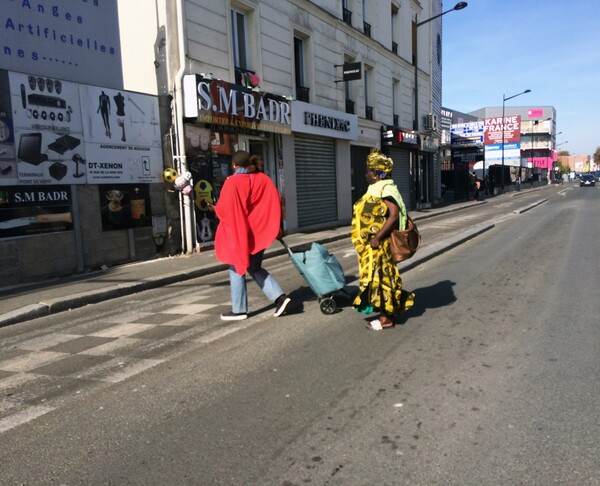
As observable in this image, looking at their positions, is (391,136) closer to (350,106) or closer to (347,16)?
(350,106)

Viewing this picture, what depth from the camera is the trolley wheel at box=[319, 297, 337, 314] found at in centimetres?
562

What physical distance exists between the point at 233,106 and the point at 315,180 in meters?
5.50

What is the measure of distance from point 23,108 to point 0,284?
9.86 feet

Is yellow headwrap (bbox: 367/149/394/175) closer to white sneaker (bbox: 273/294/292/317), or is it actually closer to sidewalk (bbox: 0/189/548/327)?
sidewalk (bbox: 0/189/548/327)

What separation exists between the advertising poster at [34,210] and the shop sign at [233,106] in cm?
363

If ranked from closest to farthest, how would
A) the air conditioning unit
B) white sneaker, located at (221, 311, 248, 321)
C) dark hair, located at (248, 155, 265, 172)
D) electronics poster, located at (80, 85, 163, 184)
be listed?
dark hair, located at (248, 155, 265, 172) < white sneaker, located at (221, 311, 248, 321) < electronics poster, located at (80, 85, 163, 184) < the air conditioning unit

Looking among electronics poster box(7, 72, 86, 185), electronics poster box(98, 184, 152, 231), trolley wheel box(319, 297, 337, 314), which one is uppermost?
electronics poster box(7, 72, 86, 185)

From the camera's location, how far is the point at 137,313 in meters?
6.32

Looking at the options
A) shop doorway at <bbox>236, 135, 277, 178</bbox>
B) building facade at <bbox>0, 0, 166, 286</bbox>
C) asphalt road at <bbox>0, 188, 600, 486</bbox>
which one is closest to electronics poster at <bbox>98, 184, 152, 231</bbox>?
building facade at <bbox>0, 0, 166, 286</bbox>

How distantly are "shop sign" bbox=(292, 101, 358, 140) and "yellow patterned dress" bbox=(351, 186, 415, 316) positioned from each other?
10999mm

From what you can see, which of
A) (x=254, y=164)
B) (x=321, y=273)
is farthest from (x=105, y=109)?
(x=321, y=273)

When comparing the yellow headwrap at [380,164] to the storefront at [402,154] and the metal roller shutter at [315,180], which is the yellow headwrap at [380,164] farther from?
the storefront at [402,154]

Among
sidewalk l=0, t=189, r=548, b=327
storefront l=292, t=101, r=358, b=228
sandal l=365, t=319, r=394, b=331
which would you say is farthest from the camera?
storefront l=292, t=101, r=358, b=228

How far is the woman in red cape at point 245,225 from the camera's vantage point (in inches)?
211
